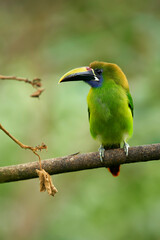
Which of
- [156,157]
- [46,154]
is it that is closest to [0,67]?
[46,154]

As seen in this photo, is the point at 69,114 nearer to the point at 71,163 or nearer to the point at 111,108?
the point at 111,108

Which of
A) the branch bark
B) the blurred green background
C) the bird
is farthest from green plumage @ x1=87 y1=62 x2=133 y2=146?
the branch bark

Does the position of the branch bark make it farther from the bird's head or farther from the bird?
the bird's head

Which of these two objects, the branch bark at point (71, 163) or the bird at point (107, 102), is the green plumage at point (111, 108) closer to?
the bird at point (107, 102)

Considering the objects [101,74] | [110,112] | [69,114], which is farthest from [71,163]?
[69,114]

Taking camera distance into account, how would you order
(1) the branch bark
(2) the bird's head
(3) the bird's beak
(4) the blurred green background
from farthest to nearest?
(4) the blurred green background < (2) the bird's head < (3) the bird's beak < (1) the branch bark

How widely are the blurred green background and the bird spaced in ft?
0.55

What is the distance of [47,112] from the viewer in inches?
167

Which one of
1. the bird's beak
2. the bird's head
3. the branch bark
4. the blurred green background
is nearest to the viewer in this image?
the branch bark

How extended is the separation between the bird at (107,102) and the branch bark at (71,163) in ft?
2.21

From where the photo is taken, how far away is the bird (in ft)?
10.2

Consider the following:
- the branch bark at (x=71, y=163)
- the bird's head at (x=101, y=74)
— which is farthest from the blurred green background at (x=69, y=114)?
the branch bark at (x=71, y=163)

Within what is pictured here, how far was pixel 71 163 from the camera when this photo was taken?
2.29 m

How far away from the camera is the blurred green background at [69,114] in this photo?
155 inches
